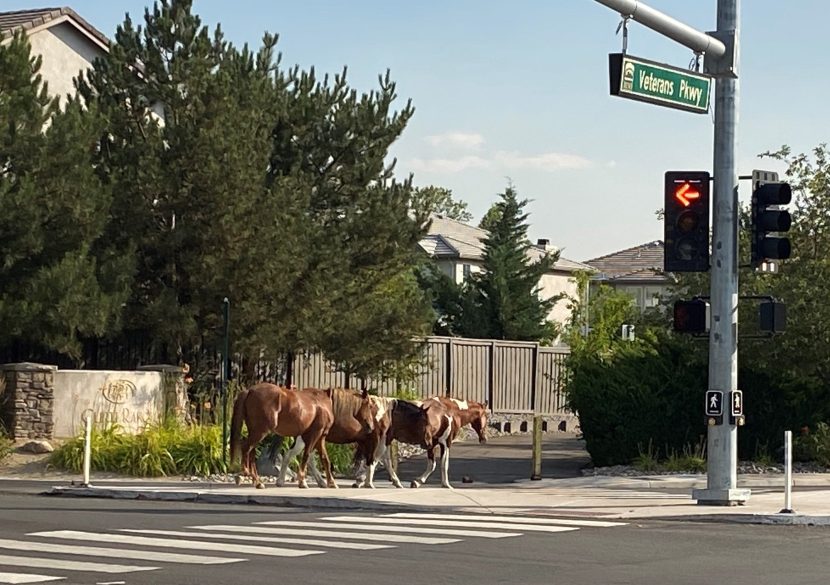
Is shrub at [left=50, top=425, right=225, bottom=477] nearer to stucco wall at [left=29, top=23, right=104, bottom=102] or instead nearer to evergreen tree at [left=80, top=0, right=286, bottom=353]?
evergreen tree at [left=80, top=0, right=286, bottom=353]

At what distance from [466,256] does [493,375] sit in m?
25.4

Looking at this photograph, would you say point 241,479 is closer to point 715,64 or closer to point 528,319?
point 715,64

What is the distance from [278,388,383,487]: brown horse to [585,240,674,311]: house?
6672 centimetres

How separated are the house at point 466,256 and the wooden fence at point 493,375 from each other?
16662 millimetres

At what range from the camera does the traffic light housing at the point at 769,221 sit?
66.7 feet

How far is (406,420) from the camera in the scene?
24547mm

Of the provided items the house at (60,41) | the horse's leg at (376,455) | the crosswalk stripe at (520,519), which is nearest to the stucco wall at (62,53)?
the house at (60,41)

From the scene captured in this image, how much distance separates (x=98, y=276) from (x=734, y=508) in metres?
13.9

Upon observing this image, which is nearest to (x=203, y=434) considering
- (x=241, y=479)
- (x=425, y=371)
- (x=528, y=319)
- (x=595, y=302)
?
(x=241, y=479)

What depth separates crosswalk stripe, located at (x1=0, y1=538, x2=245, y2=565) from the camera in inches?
555

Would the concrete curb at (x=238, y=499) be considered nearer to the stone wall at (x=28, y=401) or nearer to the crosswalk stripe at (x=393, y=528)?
the crosswalk stripe at (x=393, y=528)

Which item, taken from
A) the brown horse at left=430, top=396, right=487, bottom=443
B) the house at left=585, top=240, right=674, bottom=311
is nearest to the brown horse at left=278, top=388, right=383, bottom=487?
the brown horse at left=430, top=396, right=487, bottom=443

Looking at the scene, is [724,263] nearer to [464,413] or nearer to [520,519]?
[520,519]

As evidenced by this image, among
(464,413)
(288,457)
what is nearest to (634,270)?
(464,413)
